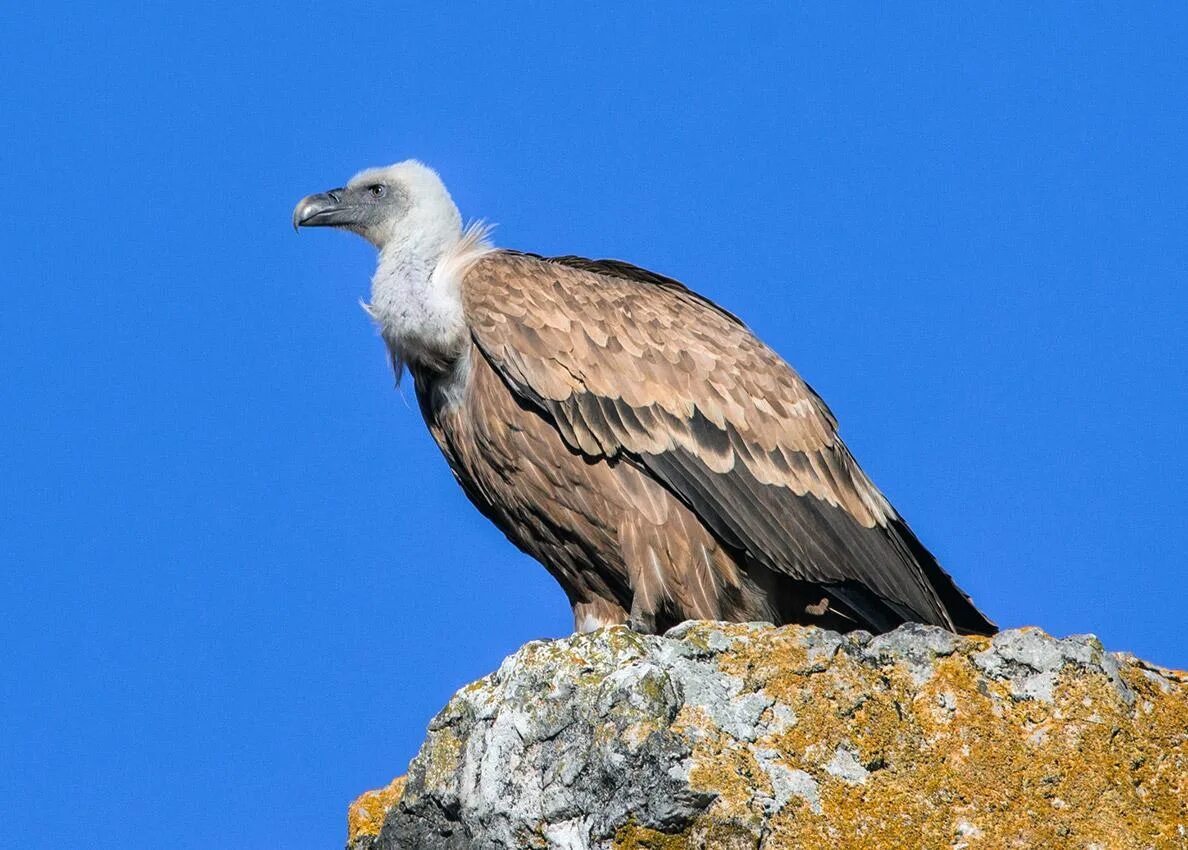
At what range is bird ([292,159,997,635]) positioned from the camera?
7.59m

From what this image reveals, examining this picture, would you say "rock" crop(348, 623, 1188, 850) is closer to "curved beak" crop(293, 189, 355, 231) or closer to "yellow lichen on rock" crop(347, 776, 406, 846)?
"yellow lichen on rock" crop(347, 776, 406, 846)

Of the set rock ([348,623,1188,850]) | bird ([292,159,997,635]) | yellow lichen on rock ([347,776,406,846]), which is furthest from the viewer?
bird ([292,159,997,635])

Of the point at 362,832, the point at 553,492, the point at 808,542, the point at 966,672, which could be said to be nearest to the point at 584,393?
the point at 553,492

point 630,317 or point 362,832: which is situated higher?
point 630,317

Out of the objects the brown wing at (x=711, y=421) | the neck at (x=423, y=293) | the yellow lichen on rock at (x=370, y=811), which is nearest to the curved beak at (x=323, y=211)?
the neck at (x=423, y=293)

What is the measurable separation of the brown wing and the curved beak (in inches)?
52.0

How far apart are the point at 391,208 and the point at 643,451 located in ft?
7.35

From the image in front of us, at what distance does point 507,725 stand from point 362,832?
938 mm

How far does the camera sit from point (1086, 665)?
498 centimetres

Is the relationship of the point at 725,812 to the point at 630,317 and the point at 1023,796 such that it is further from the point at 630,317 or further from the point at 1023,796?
the point at 630,317

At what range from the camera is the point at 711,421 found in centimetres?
791

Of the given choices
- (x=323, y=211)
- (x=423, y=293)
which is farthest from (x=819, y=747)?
(x=323, y=211)

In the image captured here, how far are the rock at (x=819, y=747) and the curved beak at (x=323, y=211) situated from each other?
4.52 metres

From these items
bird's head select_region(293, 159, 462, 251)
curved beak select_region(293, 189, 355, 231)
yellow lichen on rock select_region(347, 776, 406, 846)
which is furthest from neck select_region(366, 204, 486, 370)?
yellow lichen on rock select_region(347, 776, 406, 846)
